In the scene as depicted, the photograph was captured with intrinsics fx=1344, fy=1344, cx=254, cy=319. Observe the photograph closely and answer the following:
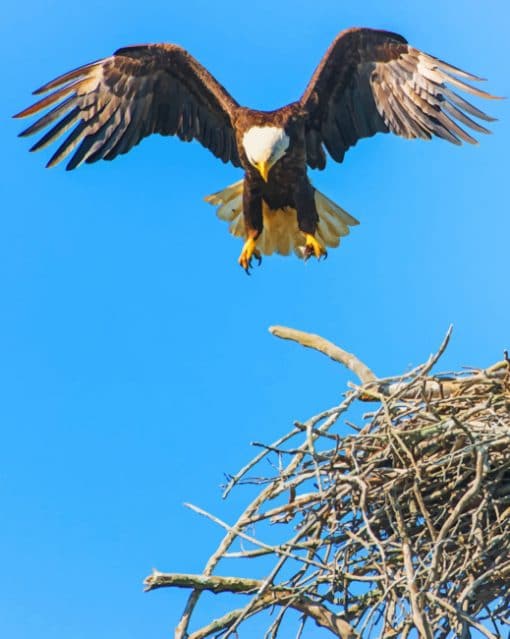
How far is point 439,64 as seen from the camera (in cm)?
924

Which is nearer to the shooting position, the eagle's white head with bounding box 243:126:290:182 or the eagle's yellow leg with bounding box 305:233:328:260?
the eagle's white head with bounding box 243:126:290:182

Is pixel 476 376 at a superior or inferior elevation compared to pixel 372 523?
superior

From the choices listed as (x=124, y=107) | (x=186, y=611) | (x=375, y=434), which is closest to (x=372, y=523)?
(x=375, y=434)

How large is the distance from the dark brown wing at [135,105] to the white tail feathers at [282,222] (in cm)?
48

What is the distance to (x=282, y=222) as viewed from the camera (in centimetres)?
1012

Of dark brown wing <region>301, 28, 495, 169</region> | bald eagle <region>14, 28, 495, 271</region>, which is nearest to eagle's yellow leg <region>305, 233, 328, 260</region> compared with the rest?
bald eagle <region>14, 28, 495, 271</region>

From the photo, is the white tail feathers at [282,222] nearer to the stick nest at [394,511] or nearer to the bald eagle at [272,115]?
the bald eagle at [272,115]

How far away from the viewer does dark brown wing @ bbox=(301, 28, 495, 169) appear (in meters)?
9.27

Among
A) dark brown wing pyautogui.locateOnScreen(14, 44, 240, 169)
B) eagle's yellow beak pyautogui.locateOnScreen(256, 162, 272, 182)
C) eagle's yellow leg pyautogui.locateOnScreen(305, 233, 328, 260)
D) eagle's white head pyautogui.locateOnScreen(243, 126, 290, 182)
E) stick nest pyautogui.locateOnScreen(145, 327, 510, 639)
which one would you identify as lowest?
stick nest pyautogui.locateOnScreen(145, 327, 510, 639)

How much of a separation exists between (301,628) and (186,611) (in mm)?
473

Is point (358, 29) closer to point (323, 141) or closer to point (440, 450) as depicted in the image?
point (323, 141)

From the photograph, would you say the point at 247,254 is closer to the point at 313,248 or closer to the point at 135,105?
the point at 313,248

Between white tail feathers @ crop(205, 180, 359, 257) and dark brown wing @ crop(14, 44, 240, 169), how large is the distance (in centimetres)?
48

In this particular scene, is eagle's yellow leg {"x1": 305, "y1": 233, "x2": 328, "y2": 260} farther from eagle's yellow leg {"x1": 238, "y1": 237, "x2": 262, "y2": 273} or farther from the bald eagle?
eagle's yellow leg {"x1": 238, "y1": 237, "x2": 262, "y2": 273}
